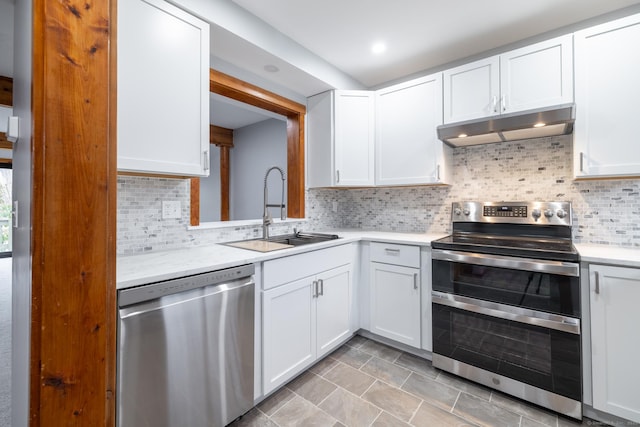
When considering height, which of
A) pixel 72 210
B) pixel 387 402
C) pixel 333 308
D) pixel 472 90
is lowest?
pixel 387 402

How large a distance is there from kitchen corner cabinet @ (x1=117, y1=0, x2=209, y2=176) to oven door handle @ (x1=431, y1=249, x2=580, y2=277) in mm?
1666

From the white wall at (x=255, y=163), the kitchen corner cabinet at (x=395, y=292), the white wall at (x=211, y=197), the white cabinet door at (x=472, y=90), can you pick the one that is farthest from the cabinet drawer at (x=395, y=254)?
the white wall at (x=211, y=197)

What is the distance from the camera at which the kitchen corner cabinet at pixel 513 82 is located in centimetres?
186

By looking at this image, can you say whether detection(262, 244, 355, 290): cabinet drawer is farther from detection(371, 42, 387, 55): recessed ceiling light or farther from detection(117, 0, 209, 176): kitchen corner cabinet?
detection(371, 42, 387, 55): recessed ceiling light

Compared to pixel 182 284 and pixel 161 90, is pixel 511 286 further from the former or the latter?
pixel 161 90

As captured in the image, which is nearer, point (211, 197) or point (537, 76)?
point (537, 76)

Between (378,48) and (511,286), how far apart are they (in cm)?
201

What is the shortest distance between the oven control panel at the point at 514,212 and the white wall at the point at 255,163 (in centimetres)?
244

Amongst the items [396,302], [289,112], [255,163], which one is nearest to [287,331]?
[396,302]

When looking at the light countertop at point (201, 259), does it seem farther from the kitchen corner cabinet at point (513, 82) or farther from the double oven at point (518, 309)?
the kitchen corner cabinet at point (513, 82)

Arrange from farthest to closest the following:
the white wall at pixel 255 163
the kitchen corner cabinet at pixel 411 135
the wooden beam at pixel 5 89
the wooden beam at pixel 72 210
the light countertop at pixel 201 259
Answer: the white wall at pixel 255 163
the wooden beam at pixel 5 89
the kitchen corner cabinet at pixel 411 135
the light countertop at pixel 201 259
the wooden beam at pixel 72 210

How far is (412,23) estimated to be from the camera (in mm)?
2037

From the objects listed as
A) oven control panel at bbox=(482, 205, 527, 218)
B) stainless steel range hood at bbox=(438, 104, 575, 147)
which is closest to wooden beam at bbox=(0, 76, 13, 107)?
stainless steel range hood at bbox=(438, 104, 575, 147)

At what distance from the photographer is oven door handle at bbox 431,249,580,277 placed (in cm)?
158
